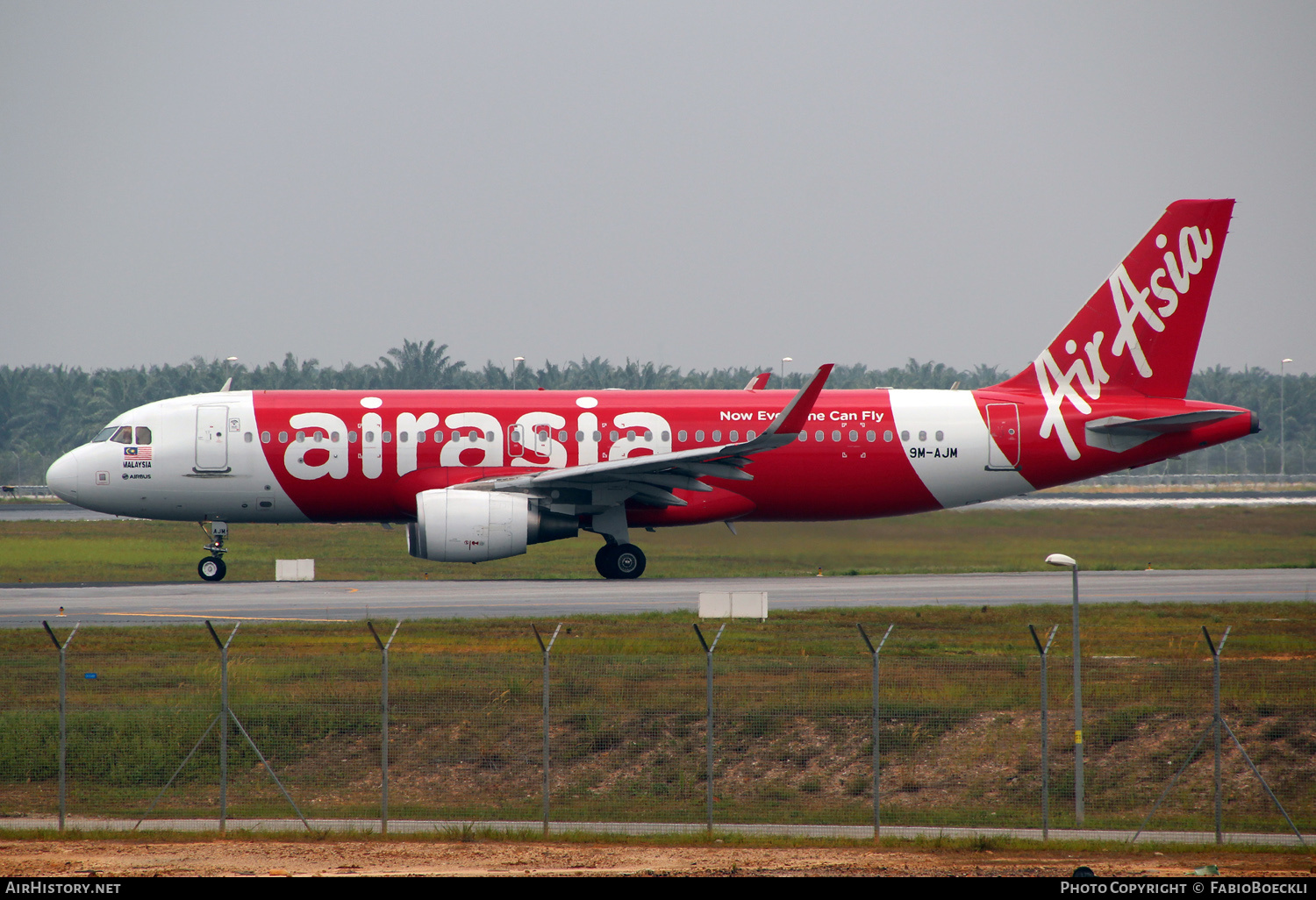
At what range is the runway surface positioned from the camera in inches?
998

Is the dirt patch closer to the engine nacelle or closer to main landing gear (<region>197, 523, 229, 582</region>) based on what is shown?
the engine nacelle

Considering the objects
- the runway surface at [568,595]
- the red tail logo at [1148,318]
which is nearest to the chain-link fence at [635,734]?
the runway surface at [568,595]

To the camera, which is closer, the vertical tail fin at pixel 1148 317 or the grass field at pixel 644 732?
the grass field at pixel 644 732

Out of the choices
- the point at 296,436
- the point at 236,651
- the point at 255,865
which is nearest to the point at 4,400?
the point at 296,436

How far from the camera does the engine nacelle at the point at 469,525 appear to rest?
2861 centimetres

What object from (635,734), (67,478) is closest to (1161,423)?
(635,734)

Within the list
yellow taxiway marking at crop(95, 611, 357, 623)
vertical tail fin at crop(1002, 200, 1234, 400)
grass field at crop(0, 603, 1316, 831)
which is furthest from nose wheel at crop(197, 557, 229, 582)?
vertical tail fin at crop(1002, 200, 1234, 400)

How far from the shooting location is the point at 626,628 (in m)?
22.4

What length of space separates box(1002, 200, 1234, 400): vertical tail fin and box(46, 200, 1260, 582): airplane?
0.14 feet

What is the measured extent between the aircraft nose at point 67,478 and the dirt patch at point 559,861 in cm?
1883

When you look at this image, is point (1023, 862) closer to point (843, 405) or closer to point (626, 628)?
point (626, 628)

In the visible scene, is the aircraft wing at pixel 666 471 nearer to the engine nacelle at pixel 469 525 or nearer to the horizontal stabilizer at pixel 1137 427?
the engine nacelle at pixel 469 525

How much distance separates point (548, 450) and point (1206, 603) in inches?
575

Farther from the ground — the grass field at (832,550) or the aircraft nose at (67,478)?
the aircraft nose at (67,478)
